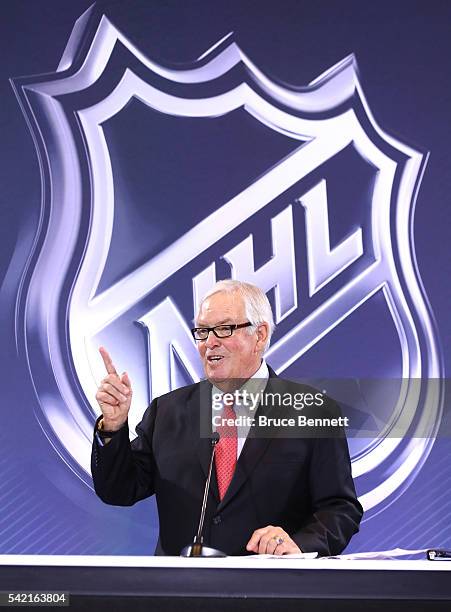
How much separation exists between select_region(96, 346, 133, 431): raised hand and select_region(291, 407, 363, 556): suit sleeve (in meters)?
0.57

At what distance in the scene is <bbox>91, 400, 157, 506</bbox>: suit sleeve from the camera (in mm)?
2508

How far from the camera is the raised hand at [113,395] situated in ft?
7.48

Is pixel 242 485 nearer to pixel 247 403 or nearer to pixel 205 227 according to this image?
pixel 247 403

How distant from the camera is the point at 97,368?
3.66m

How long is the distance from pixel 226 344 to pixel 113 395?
590 millimetres

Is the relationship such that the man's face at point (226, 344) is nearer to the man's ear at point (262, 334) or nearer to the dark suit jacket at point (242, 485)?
the man's ear at point (262, 334)

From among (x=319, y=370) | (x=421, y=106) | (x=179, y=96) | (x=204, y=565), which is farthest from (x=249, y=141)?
(x=204, y=565)

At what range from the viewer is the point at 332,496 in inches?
99.7

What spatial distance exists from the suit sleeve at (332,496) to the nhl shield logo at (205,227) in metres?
1.02

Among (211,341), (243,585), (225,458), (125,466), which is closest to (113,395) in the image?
(125,466)

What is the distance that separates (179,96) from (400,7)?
39.9 inches

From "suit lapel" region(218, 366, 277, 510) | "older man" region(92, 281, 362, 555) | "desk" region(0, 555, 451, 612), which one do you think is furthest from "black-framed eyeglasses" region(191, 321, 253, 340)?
"desk" region(0, 555, 451, 612)

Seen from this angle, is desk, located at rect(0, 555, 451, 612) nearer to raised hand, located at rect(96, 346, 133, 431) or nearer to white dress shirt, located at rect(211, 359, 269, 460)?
white dress shirt, located at rect(211, 359, 269, 460)

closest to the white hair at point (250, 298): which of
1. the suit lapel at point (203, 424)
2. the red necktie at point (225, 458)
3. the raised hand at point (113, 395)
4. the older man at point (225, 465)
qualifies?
the older man at point (225, 465)
